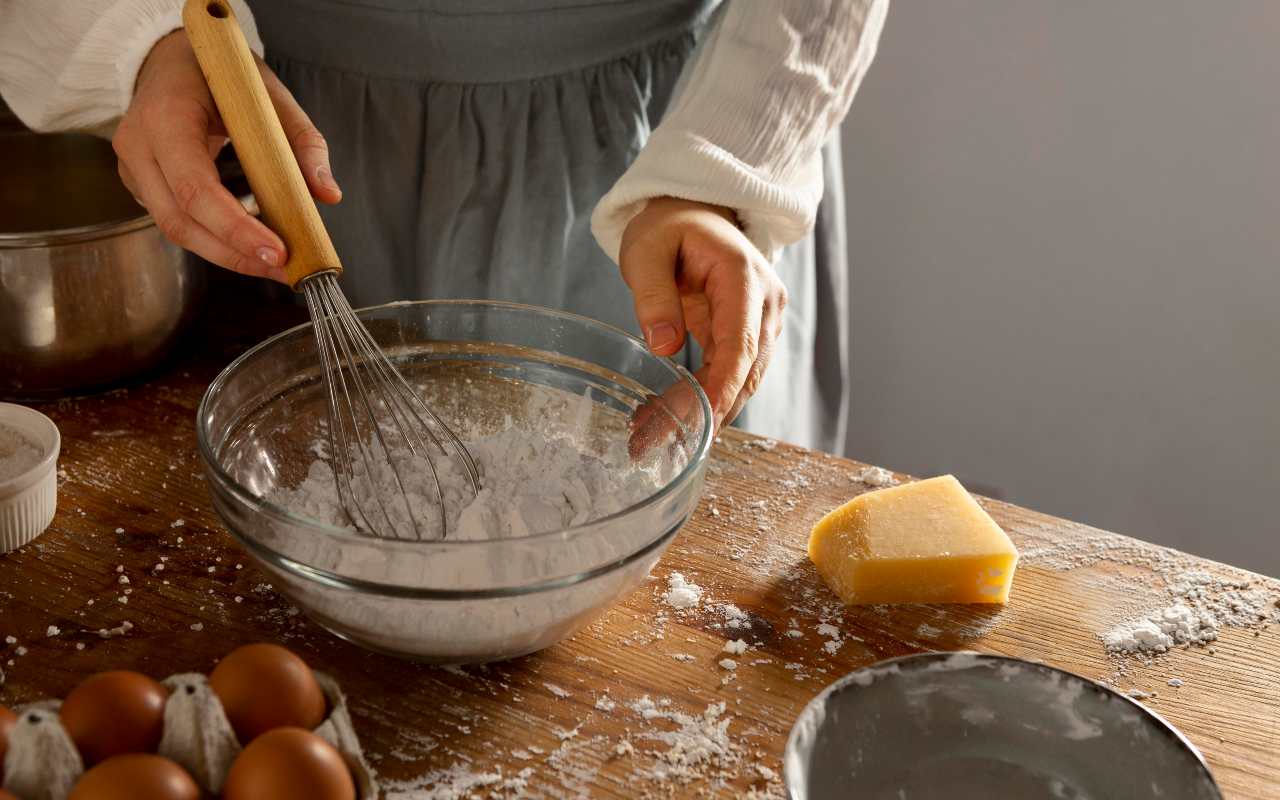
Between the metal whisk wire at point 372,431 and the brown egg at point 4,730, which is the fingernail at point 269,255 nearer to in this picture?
the metal whisk wire at point 372,431

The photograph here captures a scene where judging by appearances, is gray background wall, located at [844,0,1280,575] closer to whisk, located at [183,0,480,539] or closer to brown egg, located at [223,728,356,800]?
whisk, located at [183,0,480,539]

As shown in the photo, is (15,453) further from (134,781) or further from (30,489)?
(134,781)

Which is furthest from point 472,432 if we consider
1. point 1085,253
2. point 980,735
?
point 1085,253

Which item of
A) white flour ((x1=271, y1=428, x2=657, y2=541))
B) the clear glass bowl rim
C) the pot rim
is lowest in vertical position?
white flour ((x1=271, y1=428, x2=657, y2=541))

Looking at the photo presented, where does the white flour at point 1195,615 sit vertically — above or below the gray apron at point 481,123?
below

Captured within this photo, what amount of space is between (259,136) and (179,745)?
1.26 ft

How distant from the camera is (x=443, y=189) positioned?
3.64ft

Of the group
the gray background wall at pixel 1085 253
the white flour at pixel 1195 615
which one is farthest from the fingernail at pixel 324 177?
the gray background wall at pixel 1085 253

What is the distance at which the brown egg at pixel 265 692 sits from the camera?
57 centimetres

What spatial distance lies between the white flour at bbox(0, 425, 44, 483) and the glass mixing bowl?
0.16 metres

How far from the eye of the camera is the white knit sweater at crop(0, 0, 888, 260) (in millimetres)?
924

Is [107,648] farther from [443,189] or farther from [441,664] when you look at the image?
[443,189]

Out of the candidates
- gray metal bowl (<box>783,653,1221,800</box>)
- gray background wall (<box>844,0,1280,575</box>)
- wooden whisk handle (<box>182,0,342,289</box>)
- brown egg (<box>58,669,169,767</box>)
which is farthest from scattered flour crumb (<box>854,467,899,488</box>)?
gray background wall (<box>844,0,1280,575</box>)

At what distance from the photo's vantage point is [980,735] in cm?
62
